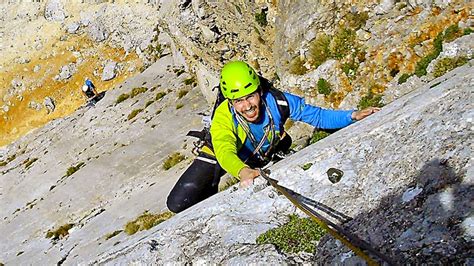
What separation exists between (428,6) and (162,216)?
10193mm

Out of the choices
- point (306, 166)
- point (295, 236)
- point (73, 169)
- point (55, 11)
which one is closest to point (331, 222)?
point (295, 236)

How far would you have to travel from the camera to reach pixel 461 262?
468 cm

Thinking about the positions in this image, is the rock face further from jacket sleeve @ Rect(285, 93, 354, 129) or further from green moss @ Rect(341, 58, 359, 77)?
green moss @ Rect(341, 58, 359, 77)

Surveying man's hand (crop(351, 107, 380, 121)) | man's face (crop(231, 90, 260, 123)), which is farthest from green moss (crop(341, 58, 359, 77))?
man's face (crop(231, 90, 260, 123))

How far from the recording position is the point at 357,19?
1473cm

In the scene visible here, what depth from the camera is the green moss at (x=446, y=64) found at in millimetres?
10970

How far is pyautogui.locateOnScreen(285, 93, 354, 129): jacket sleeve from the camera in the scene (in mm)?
9789

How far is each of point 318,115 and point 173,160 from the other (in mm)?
14586

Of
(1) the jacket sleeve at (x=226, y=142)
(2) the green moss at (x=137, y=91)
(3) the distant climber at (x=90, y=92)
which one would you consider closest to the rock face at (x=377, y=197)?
(1) the jacket sleeve at (x=226, y=142)

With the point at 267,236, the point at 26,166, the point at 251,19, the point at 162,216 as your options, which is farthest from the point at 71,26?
the point at 267,236

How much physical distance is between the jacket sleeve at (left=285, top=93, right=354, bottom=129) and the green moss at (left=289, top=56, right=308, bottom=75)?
238 inches

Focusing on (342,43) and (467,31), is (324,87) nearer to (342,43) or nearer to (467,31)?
(342,43)

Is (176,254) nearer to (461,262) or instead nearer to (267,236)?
(267,236)

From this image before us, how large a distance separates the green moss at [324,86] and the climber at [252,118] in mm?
4301
